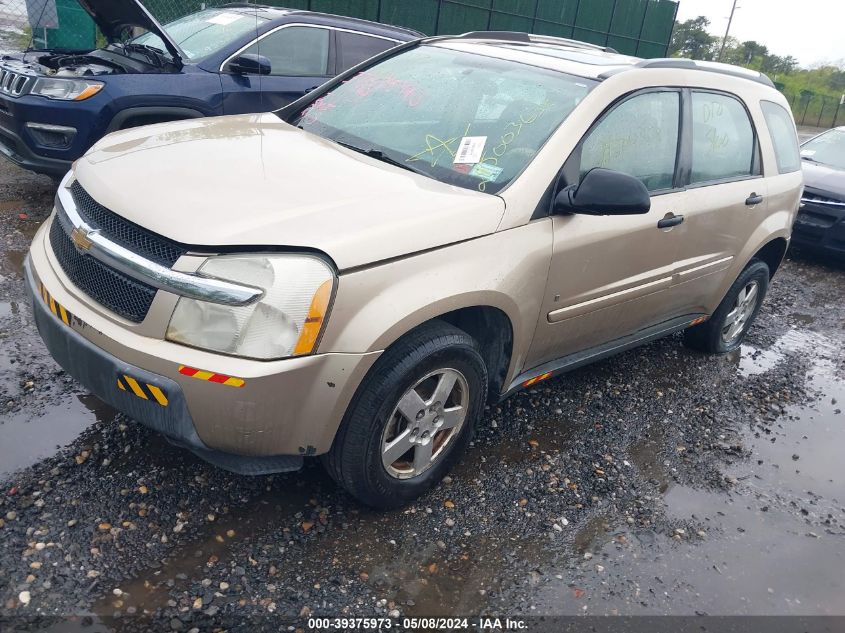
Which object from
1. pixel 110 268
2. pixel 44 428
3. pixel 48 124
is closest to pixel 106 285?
pixel 110 268

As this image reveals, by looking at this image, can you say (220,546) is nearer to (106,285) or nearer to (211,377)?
(211,377)

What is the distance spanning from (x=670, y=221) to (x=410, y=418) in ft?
5.95

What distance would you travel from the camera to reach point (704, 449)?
3.81 meters

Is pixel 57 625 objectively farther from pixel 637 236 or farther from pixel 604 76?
pixel 604 76

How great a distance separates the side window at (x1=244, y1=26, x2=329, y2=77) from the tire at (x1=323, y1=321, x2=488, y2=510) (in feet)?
14.7

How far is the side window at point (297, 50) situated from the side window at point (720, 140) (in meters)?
3.81

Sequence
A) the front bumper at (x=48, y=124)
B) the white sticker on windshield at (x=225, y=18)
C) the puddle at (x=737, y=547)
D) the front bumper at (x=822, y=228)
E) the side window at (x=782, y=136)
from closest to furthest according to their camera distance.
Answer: the puddle at (x=737, y=547) → the side window at (x=782, y=136) → the front bumper at (x=48, y=124) → the white sticker on windshield at (x=225, y=18) → the front bumper at (x=822, y=228)

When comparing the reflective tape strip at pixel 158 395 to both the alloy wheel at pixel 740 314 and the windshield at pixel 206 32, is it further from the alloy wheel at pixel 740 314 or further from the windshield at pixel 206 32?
the windshield at pixel 206 32

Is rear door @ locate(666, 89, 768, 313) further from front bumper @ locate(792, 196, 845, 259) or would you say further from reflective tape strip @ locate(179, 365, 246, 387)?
front bumper @ locate(792, 196, 845, 259)

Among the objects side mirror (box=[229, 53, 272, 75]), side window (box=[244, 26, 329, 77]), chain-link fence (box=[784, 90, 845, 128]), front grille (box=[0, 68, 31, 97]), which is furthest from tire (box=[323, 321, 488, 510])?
chain-link fence (box=[784, 90, 845, 128])

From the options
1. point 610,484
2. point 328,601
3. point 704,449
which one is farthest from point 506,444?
point 328,601

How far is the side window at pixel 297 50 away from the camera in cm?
634

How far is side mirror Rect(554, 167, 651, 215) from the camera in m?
2.93

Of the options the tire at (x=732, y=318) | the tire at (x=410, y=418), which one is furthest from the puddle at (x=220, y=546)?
the tire at (x=732, y=318)
